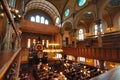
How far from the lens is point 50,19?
83.9 ft

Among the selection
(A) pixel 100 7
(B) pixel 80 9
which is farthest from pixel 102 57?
(B) pixel 80 9

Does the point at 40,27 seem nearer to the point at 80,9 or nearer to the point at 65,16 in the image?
Answer: the point at 65,16

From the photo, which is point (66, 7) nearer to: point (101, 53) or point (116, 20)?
point (116, 20)

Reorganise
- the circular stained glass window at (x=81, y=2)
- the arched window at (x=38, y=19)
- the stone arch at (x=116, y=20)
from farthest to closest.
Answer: the arched window at (x=38, y=19)
the stone arch at (x=116, y=20)
the circular stained glass window at (x=81, y=2)

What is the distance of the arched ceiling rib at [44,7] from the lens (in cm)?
Answer: 2118

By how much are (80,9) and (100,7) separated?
4179 mm

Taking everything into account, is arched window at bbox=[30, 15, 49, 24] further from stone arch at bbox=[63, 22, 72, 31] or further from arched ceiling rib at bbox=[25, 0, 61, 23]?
stone arch at bbox=[63, 22, 72, 31]

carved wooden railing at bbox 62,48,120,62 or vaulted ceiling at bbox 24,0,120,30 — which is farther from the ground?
vaulted ceiling at bbox 24,0,120,30

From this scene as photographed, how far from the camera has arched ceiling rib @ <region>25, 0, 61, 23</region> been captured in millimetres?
21178

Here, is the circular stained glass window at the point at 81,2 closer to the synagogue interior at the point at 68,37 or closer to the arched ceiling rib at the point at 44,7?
the synagogue interior at the point at 68,37

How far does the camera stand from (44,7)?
23.6 meters

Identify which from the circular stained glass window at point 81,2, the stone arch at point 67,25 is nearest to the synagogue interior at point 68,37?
the circular stained glass window at point 81,2

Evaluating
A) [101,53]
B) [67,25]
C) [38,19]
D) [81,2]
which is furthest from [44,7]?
[101,53]

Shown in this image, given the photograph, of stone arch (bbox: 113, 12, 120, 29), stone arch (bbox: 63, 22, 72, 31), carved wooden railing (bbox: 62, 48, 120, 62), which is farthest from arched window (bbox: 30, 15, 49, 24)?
stone arch (bbox: 113, 12, 120, 29)
